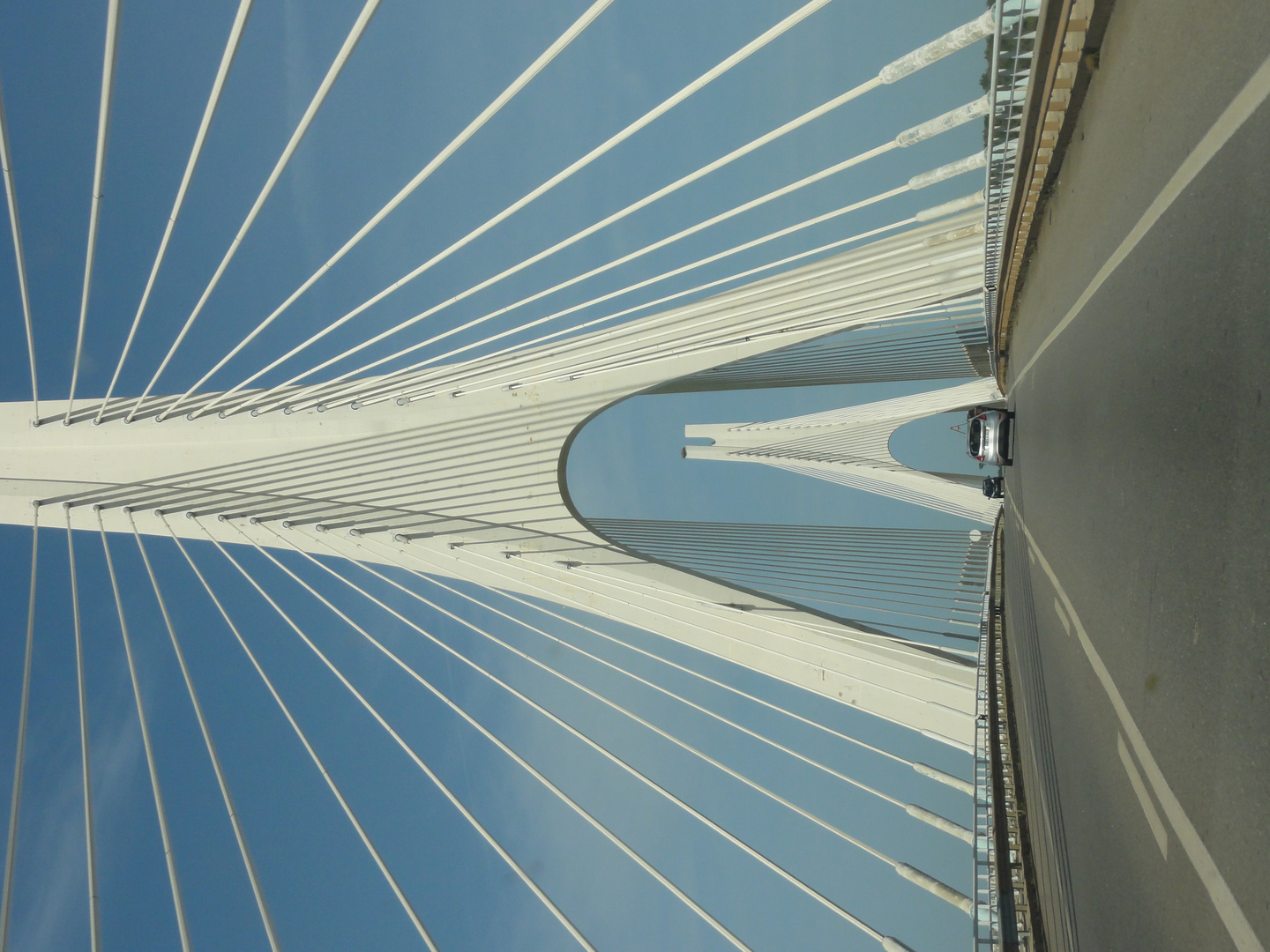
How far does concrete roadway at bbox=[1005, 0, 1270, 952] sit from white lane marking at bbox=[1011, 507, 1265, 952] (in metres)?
0.01

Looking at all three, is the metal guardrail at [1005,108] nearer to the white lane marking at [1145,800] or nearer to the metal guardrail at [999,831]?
the metal guardrail at [999,831]

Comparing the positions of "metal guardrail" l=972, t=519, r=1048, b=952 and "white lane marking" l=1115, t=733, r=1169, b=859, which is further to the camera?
"metal guardrail" l=972, t=519, r=1048, b=952

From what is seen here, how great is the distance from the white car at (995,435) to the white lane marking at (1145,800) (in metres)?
8.03

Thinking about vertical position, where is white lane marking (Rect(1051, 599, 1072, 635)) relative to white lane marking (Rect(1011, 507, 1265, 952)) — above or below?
above

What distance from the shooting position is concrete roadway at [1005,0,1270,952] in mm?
3180

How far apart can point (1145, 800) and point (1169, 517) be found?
62.4 inches

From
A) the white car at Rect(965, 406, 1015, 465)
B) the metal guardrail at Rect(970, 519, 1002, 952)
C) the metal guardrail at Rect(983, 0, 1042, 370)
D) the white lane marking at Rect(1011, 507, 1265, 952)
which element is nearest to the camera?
the white lane marking at Rect(1011, 507, 1265, 952)

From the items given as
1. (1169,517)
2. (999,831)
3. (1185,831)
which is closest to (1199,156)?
(1169,517)

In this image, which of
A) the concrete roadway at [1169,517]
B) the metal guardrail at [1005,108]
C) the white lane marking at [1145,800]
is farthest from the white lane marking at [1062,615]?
the metal guardrail at [1005,108]

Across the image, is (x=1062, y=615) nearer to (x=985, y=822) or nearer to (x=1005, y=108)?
(x=985, y=822)

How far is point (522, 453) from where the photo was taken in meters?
11.3

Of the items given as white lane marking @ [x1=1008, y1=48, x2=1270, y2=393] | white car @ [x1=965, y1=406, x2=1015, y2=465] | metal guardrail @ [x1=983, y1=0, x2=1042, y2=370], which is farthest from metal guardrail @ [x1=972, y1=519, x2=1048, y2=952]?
white car @ [x1=965, y1=406, x2=1015, y2=465]

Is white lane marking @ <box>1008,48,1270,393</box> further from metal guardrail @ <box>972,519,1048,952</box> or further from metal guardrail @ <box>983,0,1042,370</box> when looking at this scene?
Result: metal guardrail @ <box>972,519,1048,952</box>

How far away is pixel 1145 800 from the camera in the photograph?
3969 millimetres
